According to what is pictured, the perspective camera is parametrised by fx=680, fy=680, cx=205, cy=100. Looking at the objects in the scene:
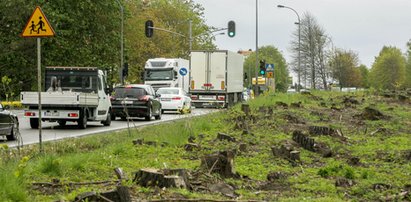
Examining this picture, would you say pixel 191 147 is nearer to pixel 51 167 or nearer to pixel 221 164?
pixel 221 164

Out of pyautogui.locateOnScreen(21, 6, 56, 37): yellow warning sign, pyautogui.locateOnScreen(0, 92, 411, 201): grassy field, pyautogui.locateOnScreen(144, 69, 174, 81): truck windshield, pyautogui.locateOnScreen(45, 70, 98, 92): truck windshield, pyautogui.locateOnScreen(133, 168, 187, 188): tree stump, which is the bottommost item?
pyautogui.locateOnScreen(0, 92, 411, 201): grassy field

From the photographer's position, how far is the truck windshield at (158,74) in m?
48.7

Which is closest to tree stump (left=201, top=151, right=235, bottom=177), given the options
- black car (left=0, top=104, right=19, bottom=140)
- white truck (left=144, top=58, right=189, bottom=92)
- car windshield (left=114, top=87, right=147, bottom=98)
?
black car (left=0, top=104, right=19, bottom=140)

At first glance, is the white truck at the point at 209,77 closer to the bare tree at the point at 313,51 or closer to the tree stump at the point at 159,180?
the bare tree at the point at 313,51

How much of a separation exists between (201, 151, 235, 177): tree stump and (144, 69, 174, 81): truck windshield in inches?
1546

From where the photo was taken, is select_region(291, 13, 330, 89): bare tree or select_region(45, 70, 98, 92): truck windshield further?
select_region(291, 13, 330, 89): bare tree

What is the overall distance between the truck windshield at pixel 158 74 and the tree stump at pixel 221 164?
3928 cm

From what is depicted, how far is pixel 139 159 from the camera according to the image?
1103 centimetres

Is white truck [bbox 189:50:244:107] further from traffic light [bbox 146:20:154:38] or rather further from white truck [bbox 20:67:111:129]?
white truck [bbox 20:67:111:129]

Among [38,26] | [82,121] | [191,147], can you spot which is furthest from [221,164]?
[82,121]

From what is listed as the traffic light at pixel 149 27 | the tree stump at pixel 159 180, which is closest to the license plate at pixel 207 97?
the traffic light at pixel 149 27

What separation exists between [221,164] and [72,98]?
1511 cm

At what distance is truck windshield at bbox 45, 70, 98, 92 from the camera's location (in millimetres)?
25578

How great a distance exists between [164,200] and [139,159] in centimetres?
410
